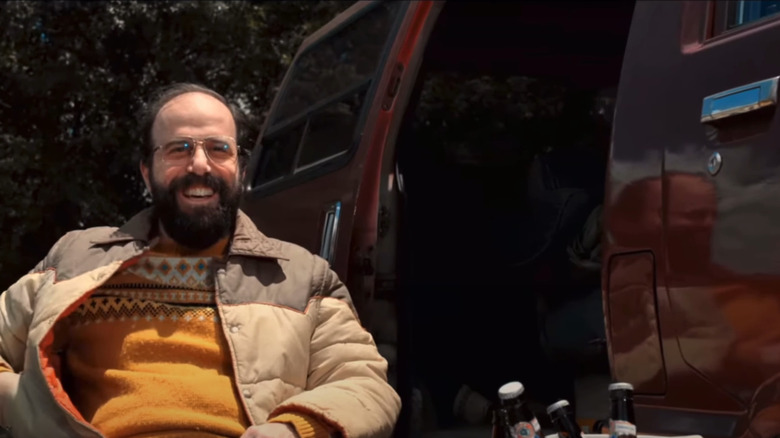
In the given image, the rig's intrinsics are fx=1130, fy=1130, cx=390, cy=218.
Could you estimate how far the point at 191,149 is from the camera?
2811 mm

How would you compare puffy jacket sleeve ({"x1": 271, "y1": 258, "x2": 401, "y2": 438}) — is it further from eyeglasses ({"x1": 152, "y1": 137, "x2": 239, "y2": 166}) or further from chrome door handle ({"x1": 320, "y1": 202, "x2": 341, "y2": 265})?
chrome door handle ({"x1": 320, "y1": 202, "x2": 341, "y2": 265})

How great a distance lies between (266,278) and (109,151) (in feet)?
45.7

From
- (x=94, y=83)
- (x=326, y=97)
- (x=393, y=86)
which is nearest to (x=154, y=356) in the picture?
(x=393, y=86)

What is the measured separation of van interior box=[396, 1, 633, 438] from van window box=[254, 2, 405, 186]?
0.26m

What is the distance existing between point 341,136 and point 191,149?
1780 millimetres

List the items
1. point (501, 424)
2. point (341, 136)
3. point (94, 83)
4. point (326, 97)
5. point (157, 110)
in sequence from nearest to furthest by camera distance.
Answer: point (501, 424), point (157, 110), point (341, 136), point (326, 97), point (94, 83)

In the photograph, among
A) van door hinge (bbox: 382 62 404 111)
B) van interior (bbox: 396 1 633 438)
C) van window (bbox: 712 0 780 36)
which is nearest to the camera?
van window (bbox: 712 0 780 36)

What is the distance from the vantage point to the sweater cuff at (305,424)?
94.9 inches

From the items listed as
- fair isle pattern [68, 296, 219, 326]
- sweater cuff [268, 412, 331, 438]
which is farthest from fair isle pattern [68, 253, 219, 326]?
sweater cuff [268, 412, 331, 438]

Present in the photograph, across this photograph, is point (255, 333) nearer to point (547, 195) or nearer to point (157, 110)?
point (157, 110)

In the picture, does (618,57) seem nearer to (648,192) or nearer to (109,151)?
(648,192)

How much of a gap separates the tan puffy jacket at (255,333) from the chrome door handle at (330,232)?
1.36 m

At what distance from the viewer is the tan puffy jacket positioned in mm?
2506

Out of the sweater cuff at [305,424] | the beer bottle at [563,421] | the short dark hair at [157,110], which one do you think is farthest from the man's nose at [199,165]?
the beer bottle at [563,421]
